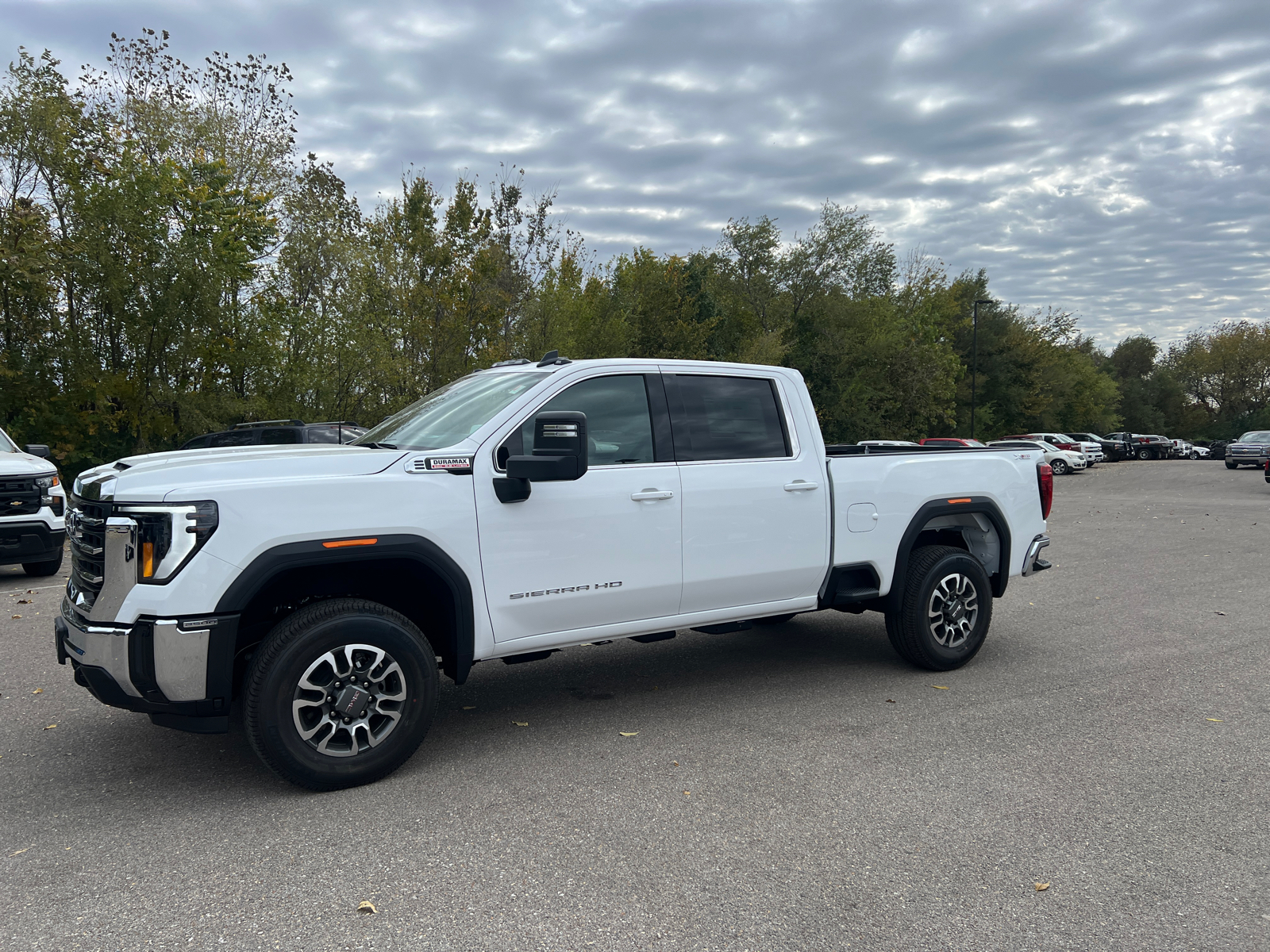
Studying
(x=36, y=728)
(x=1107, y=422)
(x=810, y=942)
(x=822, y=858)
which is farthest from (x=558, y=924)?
(x=1107, y=422)

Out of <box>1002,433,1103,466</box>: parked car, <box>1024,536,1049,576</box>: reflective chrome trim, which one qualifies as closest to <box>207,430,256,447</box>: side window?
<box>1024,536,1049,576</box>: reflective chrome trim

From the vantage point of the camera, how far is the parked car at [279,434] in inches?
566

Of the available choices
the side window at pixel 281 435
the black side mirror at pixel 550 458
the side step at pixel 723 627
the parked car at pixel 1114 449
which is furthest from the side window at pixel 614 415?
the parked car at pixel 1114 449

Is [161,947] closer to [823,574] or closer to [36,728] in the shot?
[36,728]

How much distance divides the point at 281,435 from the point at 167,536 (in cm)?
1274

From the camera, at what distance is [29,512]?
9.75 m

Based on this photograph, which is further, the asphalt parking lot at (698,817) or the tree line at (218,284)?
the tree line at (218,284)

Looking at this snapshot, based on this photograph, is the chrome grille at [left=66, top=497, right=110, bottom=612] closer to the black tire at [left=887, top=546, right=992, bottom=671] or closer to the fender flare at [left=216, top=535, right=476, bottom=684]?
the fender flare at [left=216, top=535, right=476, bottom=684]

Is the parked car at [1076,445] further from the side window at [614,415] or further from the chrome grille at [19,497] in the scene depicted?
the side window at [614,415]

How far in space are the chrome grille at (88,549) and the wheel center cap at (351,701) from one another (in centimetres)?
110

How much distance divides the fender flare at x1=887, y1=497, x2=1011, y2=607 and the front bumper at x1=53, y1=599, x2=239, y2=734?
3911mm

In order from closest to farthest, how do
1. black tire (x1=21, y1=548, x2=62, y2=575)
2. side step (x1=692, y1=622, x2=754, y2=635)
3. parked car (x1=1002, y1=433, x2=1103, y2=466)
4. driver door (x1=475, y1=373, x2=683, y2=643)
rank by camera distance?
1. driver door (x1=475, y1=373, x2=683, y2=643)
2. side step (x1=692, y1=622, x2=754, y2=635)
3. black tire (x1=21, y1=548, x2=62, y2=575)
4. parked car (x1=1002, y1=433, x2=1103, y2=466)

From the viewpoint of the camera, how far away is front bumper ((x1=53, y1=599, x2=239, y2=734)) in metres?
3.63

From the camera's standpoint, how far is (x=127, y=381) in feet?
68.2
